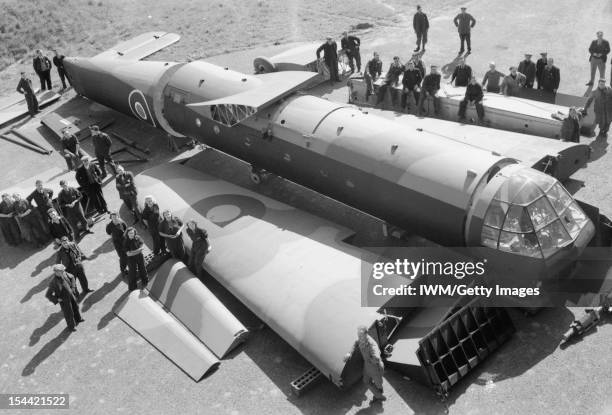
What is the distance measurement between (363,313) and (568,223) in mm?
4771

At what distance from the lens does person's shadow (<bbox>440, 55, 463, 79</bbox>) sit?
82.1 feet

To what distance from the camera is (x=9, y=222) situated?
1723 centimetres

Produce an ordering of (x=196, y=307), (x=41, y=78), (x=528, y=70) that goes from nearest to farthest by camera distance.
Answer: (x=196, y=307) < (x=528, y=70) < (x=41, y=78)

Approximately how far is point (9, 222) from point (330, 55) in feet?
45.7

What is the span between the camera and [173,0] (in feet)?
125

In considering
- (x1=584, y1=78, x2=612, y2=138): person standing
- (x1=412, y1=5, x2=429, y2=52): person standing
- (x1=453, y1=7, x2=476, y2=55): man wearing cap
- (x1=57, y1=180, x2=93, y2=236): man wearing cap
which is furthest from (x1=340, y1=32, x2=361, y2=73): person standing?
(x1=57, y1=180, x2=93, y2=236): man wearing cap

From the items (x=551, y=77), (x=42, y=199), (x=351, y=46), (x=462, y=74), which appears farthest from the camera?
(x=351, y=46)

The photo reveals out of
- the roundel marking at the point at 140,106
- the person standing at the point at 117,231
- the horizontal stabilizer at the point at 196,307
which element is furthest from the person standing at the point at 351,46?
the person standing at the point at 117,231

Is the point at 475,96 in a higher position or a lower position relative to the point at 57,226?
higher

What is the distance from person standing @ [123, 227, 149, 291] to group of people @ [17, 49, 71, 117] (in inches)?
543

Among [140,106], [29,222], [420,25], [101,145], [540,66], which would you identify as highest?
[420,25]

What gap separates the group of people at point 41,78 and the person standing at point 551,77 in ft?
64.0

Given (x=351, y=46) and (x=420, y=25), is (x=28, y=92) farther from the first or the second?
(x=420, y=25)

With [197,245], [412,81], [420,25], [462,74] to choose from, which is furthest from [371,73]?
[197,245]
